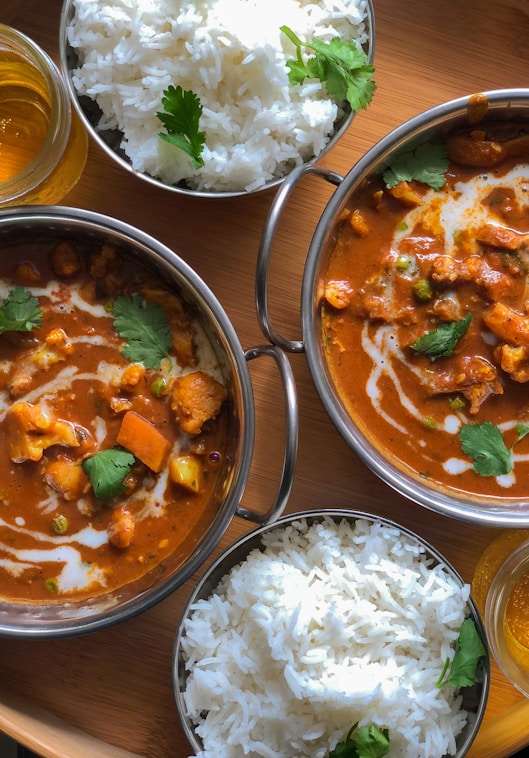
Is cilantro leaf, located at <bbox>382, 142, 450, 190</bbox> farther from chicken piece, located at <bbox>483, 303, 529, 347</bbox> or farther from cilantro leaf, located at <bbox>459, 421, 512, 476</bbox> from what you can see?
cilantro leaf, located at <bbox>459, 421, 512, 476</bbox>

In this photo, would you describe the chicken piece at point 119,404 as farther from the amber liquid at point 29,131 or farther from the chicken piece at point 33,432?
the amber liquid at point 29,131

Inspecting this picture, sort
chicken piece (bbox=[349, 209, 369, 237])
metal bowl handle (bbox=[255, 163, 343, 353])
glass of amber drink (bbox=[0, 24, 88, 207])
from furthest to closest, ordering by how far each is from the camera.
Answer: chicken piece (bbox=[349, 209, 369, 237]) → glass of amber drink (bbox=[0, 24, 88, 207]) → metal bowl handle (bbox=[255, 163, 343, 353])

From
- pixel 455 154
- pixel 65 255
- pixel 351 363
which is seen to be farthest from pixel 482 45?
pixel 65 255

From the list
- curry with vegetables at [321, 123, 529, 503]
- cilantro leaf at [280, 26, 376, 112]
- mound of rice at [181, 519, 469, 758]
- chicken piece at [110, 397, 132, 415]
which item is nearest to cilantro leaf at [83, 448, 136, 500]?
chicken piece at [110, 397, 132, 415]

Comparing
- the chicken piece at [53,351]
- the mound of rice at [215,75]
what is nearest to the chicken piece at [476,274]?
the mound of rice at [215,75]

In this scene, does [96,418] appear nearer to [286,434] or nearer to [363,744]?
[286,434]

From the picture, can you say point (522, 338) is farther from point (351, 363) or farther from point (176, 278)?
point (176, 278)
